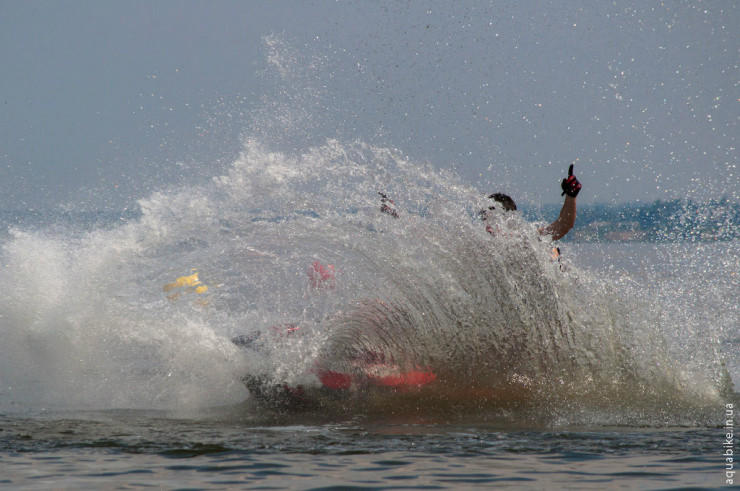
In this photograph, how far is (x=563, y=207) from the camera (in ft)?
30.9

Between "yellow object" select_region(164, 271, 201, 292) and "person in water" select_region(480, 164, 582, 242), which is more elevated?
"person in water" select_region(480, 164, 582, 242)

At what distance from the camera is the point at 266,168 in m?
9.75

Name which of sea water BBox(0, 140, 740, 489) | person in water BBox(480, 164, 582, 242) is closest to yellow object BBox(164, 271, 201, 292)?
sea water BBox(0, 140, 740, 489)

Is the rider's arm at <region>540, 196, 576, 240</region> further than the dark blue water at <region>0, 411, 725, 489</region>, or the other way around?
the rider's arm at <region>540, 196, 576, 240</region>

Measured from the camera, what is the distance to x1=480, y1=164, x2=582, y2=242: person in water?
9.21 metres

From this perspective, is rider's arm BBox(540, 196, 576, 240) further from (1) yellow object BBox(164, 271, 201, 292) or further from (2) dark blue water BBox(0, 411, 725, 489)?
(1) yellow object BBox(164, 271, 201, 292)

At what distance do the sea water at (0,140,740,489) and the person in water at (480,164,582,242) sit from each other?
9.4 inches

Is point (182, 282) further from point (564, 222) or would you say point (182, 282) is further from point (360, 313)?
point (564, 222)

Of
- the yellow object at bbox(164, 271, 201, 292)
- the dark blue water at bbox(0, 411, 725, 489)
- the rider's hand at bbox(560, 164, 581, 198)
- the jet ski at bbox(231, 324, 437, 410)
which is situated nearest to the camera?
the dark blue water at bbox(0, 411, 725, 489)

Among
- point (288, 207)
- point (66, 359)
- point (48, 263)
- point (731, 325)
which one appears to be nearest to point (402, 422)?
point (288, 207)

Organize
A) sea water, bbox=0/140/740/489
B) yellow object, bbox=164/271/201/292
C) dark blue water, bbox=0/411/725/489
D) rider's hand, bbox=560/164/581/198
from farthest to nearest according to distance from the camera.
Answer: yellow object, bbox=164/271/201/292 < rider's hand, bbox=560/164/581/198 < sea water, bbox=0/140/740/489 < dark blue water, bbox=0/411/725/489

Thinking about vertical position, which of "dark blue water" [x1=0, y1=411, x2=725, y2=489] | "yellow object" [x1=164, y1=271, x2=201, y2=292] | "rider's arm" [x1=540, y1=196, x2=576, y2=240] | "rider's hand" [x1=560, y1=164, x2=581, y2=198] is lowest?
"dark blue water" [x1=0, y1=411, x2=725, y2=489]

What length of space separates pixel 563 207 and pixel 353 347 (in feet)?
9.05

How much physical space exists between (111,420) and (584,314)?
4776 mm
